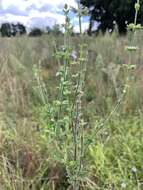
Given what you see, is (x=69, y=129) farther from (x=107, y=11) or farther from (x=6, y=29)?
(x=107, y=11)

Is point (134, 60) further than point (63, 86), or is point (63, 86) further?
point (134, 60)

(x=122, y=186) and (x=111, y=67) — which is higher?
(x=111, y=67)

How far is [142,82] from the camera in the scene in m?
5.15

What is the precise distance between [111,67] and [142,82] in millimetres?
380

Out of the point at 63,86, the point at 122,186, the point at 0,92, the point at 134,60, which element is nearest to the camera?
the point at 63,86

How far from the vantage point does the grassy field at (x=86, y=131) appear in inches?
128

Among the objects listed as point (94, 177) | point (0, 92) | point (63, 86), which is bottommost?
point (94, 177)

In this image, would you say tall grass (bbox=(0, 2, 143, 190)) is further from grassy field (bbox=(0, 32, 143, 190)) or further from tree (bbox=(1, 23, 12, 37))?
tree (bbox=(1, 23, 12, 37))

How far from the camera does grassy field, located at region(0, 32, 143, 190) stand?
325 centimetres

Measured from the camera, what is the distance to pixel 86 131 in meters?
4.06

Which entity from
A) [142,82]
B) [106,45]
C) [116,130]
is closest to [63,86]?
[116,130]

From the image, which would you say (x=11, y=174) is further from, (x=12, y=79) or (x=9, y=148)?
(x=12, y=79)

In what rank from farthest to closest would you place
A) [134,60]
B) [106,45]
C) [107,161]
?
[106,45] → [134,60] → [107,161]

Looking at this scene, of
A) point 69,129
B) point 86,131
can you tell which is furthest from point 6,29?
point 69,129
